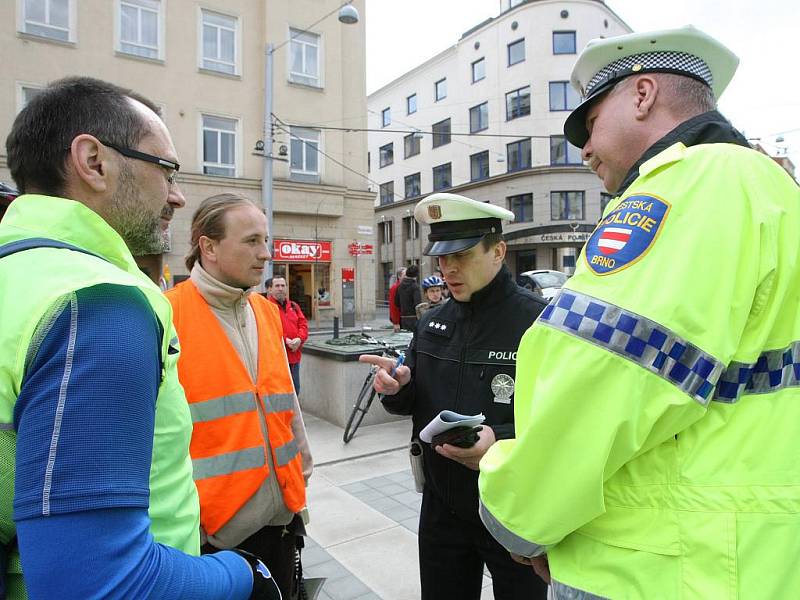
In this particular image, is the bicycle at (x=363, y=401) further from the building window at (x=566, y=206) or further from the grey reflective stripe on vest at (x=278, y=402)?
the building window at (x=566, y=206)

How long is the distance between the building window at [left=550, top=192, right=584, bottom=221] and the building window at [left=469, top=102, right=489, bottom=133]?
22.6 ft

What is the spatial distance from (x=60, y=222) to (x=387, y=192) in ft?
135

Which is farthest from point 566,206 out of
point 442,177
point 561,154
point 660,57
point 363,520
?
point 660,57

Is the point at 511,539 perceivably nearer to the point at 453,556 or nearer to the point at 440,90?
the point at 453,556

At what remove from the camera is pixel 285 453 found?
220 cm

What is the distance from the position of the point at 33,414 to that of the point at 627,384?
1030 mm

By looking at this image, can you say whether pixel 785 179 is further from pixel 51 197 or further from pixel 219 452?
pixel 219 452

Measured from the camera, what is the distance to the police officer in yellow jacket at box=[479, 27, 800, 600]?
0.92 metres

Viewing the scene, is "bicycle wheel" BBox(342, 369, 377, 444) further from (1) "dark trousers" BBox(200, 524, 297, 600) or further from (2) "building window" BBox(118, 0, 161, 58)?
(2) "building window" BBox(118, 0, 161, 58)

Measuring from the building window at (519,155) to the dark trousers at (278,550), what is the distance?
30803 mm

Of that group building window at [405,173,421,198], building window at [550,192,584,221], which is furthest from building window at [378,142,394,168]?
building window at [550,192,584,221]

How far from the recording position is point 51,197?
1.12m

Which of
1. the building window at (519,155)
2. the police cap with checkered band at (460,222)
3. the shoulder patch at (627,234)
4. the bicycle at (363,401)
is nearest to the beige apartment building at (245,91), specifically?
the bicycle at (363,401)

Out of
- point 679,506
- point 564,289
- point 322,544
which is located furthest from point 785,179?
point 322,544
